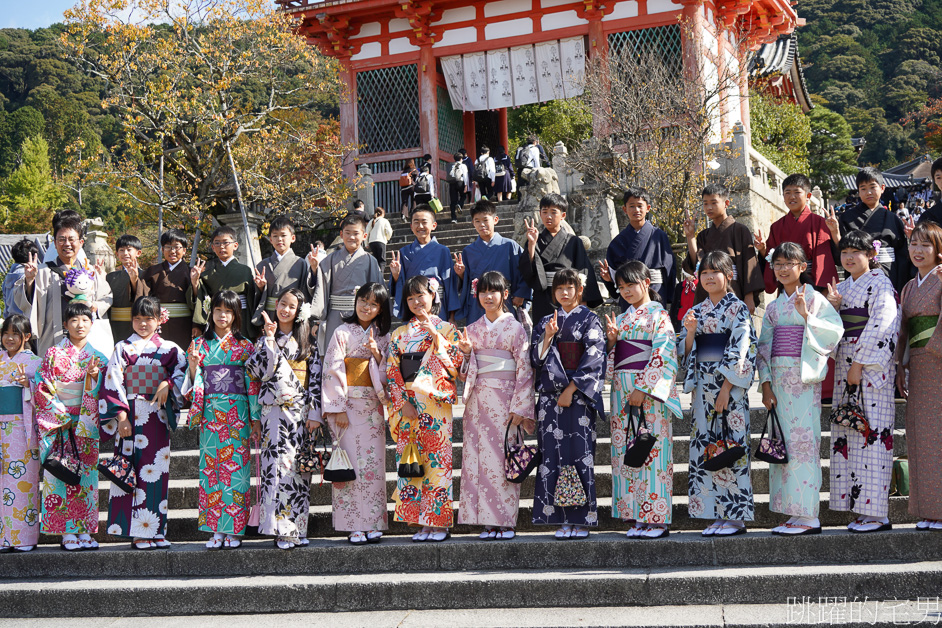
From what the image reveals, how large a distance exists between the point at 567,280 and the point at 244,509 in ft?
7.97

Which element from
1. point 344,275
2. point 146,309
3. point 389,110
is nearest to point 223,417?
point 146,309

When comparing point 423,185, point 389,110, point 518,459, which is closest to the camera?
point 518,459

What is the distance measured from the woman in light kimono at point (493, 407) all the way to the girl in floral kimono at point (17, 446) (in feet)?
9.18

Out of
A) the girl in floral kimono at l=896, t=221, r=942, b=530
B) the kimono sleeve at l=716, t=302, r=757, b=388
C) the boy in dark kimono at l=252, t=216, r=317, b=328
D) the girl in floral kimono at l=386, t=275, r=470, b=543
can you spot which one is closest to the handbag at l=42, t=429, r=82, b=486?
the boy in dark kimono at l=252, t=216, r=317, b=328

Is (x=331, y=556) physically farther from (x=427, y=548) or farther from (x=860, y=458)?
(x=860, y=458)

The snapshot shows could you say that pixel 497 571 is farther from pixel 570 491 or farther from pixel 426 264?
pixel 426 264

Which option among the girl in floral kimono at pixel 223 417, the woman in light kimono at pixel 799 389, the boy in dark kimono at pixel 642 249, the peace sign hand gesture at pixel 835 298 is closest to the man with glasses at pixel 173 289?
the girl in floral kimono at pixel 223 417

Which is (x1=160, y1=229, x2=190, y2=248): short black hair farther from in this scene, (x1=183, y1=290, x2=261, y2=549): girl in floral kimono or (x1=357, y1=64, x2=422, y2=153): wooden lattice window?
(x1=357, y1=64, x2=422, y2=153): wooden lattice window

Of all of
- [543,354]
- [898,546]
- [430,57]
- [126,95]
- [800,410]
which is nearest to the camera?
[898,546]

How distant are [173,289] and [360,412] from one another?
7.88 ft

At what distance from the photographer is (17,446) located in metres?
5.14

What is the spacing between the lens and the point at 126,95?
1212cm

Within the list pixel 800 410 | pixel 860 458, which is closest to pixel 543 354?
pixel 800 410

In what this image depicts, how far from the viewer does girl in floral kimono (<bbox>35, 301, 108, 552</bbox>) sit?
5039 mm
